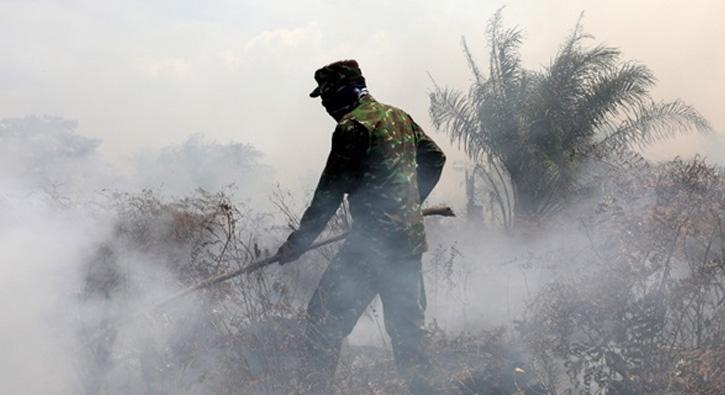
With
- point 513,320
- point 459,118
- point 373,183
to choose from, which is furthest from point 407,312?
point 459,118

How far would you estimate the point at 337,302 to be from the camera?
145 inches

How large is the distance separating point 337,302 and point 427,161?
0.99m

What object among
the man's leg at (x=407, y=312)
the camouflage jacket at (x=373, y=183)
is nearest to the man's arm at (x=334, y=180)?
the camouflage jacket at (x=373, y=183)

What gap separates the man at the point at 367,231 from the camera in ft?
11.6

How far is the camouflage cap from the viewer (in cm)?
363

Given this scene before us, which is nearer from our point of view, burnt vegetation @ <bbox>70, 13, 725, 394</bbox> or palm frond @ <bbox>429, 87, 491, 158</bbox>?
burnt vegetation @ <bbox>70, 13, 725, 394</bbox>

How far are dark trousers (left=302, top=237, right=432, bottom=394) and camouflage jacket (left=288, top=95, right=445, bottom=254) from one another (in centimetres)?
12

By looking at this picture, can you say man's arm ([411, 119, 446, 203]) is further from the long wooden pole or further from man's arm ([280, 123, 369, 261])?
man's arm ([280, 123, 369, 261])

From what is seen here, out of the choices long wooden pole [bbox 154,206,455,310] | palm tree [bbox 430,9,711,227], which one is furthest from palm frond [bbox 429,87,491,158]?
long wooden pole [bbox 154,206,455,310]

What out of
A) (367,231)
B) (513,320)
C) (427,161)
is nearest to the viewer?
(367,231)

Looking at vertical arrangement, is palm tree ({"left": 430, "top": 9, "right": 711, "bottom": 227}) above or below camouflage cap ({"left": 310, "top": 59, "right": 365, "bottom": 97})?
above

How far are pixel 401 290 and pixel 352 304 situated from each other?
0.91ft

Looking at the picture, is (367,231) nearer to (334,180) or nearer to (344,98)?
(334,180)

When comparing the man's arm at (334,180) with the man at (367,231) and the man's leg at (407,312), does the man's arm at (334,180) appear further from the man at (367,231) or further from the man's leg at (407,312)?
the man's leg at (407,312)
